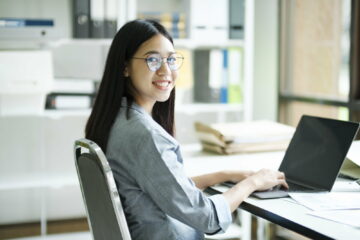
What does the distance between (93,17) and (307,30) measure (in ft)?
4.66

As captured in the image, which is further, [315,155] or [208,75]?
[208,75]

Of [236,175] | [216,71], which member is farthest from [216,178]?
[216,71]

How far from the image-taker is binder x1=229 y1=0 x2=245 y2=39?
357cm

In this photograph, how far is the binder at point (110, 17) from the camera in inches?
131

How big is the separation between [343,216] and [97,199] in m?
0.63

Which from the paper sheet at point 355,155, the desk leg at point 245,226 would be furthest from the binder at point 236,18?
the paper sheet at point 355,155

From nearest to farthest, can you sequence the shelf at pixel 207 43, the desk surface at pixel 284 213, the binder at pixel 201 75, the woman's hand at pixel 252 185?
the desk surface at pixel 284 213, the woman's hand at pixel 252 185, the shelf at pixel 207 43, the binder at pixel 201 75

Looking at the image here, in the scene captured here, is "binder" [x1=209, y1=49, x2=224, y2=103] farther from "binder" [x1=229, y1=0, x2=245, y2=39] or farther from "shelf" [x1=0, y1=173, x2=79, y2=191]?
"shelf" [x1=0, y1=173, x2=79, y2=191]

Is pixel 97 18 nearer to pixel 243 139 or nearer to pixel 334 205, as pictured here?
pixel 243 139

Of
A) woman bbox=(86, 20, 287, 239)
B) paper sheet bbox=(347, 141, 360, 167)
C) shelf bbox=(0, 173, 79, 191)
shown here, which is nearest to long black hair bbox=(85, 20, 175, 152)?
woman bbox=(86, 20, 287, 239)

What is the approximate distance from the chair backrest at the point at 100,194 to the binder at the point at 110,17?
186 centimetres

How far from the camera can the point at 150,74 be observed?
1.68 meters

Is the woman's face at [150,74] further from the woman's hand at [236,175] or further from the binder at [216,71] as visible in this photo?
the binder at [216,71]

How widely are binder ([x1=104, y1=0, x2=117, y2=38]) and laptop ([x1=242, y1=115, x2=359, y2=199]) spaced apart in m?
1.71
